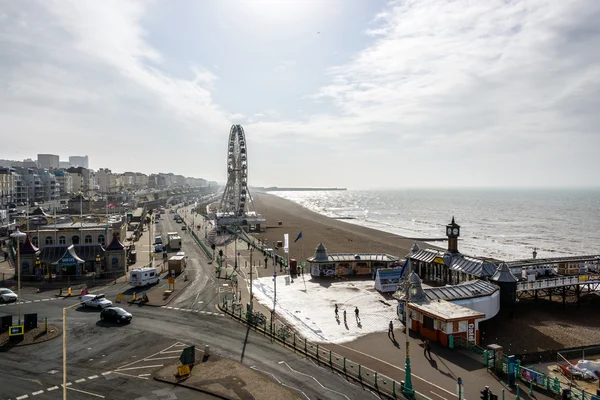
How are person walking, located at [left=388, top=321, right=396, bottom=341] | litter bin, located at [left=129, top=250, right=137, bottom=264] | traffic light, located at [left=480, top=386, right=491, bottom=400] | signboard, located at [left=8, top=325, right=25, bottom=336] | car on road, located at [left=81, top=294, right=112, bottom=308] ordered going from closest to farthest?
traffic light, located at [left=480, top=386, right=491, bottom=400] < signboard, located at [left=8, top=325, right=25, bottom=336] < person walking, located at [left=388, top=321, right=396, bottom=341] < car on road, located at [left=81, top=294, right=112, bottom=308] < litter bin, located at [left=129, top=250, right=137, bottom=264]

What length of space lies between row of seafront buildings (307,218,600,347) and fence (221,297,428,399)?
4332mm

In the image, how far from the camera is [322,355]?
998 inches

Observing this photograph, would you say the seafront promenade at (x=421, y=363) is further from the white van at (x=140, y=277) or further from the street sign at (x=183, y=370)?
the white van at (x=140, y=277)

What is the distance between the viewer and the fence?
21125 mm

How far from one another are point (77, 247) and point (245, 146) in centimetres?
5597

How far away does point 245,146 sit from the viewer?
103 m

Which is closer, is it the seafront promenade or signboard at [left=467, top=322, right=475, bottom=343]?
the seafront promenade

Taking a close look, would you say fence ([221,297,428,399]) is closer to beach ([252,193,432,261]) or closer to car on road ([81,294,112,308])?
car on road ([81,294,112,308])

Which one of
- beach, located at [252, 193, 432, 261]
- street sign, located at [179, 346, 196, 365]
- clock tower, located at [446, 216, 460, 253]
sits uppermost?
clock tower, located at [446, 216, 460, 253]

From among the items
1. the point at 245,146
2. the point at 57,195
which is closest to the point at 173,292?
the point at 245,146

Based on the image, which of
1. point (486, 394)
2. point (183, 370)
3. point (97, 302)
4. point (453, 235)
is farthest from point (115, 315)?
point (453, 235)

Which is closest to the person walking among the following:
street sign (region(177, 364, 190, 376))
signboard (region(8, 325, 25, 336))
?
street sign (region(177, 364, 190, 376))

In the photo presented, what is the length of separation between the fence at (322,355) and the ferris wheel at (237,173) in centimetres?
7191

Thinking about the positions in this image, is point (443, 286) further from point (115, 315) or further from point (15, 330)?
point (15, 330)
